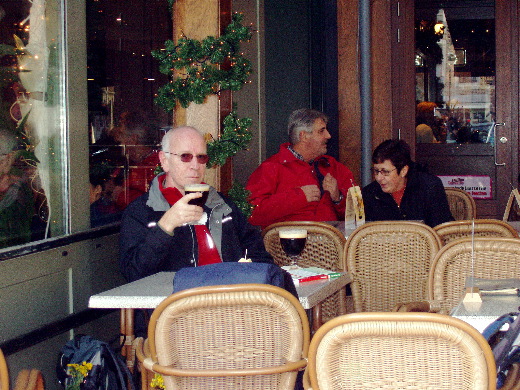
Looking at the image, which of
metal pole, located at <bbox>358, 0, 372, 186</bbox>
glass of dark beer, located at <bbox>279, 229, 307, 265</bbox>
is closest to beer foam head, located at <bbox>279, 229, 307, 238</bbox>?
glass of dark beer, located at <bbox>279, 229, 307, 265</bbox>

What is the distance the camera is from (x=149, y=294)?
9.82ft

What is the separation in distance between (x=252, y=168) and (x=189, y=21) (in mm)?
2213

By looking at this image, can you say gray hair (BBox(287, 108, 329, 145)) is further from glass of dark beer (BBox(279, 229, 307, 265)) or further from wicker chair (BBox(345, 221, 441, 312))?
glass of dark beer (BBox(279, 229, 307, 265))

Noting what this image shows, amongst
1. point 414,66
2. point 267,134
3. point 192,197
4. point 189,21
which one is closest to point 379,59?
point 414,66

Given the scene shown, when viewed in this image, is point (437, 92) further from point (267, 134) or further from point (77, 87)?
point (77, 87)

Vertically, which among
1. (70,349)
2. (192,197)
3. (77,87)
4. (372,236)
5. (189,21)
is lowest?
(70,349)

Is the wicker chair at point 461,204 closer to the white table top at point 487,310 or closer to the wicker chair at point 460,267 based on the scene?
the wicker chair at point 460,267

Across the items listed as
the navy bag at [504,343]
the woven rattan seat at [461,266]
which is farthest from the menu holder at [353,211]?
the navy bag at [504,343]

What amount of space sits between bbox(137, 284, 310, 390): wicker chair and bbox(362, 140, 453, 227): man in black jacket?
309cm

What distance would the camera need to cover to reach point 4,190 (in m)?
3.54

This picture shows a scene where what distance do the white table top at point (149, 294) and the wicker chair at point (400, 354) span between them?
1023mm

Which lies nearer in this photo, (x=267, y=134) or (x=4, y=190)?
(x=4, y=190)

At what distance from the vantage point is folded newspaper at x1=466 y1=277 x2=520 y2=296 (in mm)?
2773

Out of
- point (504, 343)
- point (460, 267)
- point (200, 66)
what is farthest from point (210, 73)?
point (504, 343)
